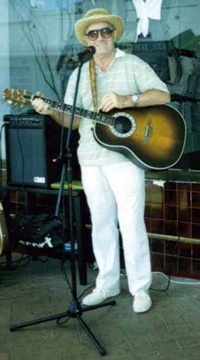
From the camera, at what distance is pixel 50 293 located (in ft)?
13.0

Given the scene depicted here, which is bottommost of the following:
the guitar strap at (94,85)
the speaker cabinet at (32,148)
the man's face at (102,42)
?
the speaker cabinet at (32,148)

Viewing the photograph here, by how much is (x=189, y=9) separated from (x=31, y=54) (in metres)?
1.46

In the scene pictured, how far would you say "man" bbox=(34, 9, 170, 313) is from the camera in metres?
3.46

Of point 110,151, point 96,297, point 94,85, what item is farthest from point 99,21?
point 96,297

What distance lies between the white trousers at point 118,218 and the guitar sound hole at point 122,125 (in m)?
0.20

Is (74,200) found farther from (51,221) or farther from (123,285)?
(123,285)

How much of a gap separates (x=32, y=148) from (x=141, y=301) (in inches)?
53.9

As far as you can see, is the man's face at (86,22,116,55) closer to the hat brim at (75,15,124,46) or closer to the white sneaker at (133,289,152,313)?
the hat brim at (75,15,124,46)

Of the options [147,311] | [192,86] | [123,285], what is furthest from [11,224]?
[192,86]

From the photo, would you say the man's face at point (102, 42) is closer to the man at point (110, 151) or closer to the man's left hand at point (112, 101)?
the man at point (110, 151)

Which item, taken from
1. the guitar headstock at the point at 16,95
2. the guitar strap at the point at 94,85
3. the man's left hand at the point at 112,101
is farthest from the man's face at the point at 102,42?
the guitar headstock at the point at 16,95

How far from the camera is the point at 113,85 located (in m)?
3.51

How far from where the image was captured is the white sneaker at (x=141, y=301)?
357cm

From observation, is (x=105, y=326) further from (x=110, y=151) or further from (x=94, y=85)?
(x=94, y=85)
